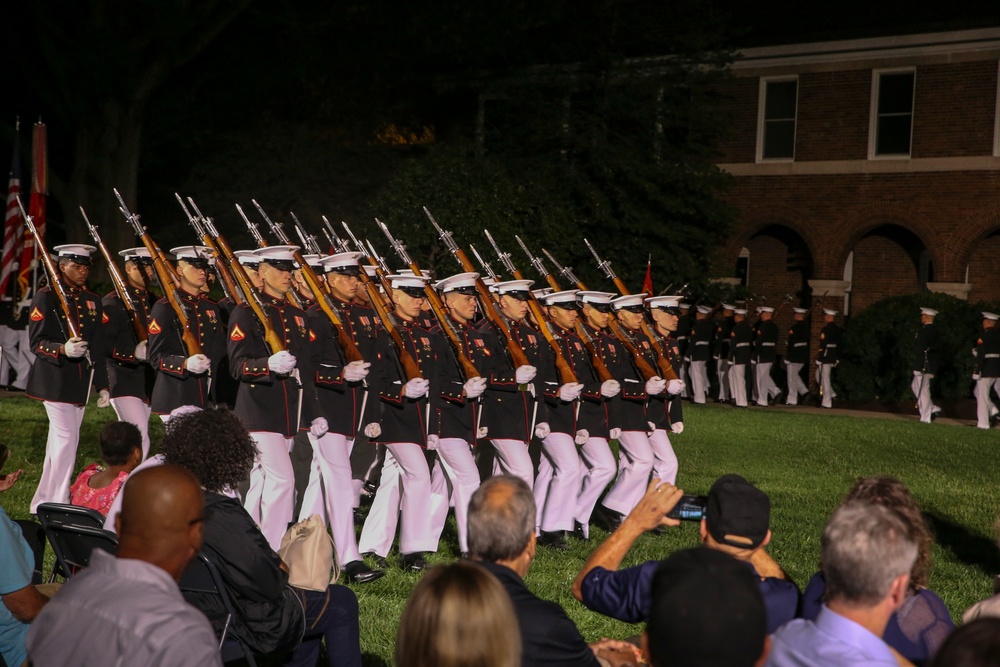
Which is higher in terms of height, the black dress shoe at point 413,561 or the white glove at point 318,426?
the white glove at point 318,426

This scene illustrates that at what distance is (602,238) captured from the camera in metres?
25.2

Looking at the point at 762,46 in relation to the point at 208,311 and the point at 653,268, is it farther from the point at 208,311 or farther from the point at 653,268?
the point at 208,311

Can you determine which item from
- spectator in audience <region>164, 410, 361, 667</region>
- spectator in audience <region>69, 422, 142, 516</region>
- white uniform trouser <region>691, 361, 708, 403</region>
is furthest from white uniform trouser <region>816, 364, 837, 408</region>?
spectator in audience <region>164, 410, 361, 667</region>

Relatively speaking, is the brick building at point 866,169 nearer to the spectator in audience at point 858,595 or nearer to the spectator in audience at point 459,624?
the spectator in audience at point 858,595

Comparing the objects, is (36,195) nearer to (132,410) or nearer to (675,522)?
(132,410)

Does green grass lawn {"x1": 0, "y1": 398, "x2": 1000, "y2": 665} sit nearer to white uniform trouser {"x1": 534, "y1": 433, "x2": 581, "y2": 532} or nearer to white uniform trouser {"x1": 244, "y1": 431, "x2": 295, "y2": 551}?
white uniform trouser {"x1": 534, "y1": 433, "x2": 581, "y2": 532}

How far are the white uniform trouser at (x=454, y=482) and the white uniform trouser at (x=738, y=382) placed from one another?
16.4m

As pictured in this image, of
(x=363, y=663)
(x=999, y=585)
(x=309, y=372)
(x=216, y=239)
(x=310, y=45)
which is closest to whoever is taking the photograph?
(x=999, y=585)

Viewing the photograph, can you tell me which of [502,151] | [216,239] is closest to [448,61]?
[502,151]

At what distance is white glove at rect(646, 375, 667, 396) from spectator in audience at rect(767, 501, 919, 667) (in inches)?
285

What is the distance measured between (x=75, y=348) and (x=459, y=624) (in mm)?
7183

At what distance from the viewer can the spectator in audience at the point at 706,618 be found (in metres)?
2.93

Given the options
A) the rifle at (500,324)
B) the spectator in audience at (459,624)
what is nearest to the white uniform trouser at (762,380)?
the rifle at (500,324)

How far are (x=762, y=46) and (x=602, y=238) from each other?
649 centimetres
